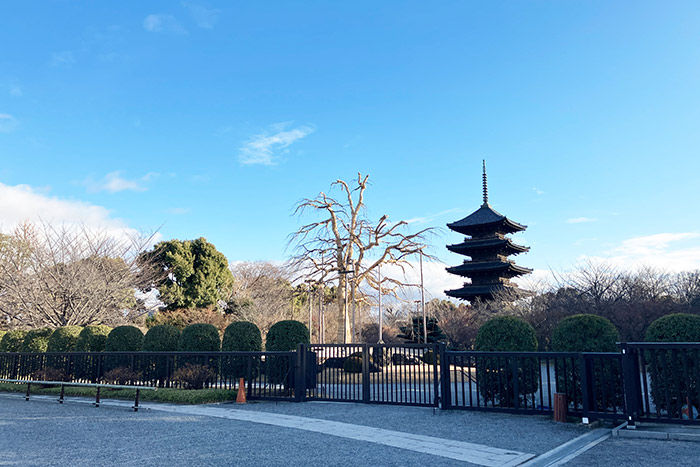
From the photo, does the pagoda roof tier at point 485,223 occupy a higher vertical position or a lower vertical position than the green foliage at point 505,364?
higher

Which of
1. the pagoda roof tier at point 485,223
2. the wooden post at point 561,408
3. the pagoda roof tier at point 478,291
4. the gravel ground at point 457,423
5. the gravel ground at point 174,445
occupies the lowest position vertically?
the gravel ground at point 457,423

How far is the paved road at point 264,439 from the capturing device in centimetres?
687

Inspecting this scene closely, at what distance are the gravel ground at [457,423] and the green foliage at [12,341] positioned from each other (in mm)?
12965

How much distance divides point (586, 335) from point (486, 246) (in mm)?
34166

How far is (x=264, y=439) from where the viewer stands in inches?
326

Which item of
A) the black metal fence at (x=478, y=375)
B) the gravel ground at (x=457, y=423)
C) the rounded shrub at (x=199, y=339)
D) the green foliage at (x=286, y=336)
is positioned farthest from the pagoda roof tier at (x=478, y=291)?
the gravel ground at (x=457, y=423)

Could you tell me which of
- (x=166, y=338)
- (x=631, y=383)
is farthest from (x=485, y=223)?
(x=631, y=383)

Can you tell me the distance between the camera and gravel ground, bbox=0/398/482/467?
22.2 feet

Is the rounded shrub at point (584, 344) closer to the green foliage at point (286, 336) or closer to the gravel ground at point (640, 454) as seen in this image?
the gravel ground at point (640, 454)

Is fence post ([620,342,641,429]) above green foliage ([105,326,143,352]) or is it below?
below

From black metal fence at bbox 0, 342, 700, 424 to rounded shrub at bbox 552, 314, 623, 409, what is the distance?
0.10 ft

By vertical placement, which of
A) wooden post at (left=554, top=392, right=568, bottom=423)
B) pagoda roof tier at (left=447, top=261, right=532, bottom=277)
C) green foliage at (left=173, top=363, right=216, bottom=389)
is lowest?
wooden post at (left=554, top=392, right=568, bottom=423)

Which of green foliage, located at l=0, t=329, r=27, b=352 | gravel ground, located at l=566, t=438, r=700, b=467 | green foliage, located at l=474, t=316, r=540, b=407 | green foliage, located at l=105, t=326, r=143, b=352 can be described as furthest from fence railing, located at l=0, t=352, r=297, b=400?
gravel ground, located at l=566, t=438, r=700, b=467

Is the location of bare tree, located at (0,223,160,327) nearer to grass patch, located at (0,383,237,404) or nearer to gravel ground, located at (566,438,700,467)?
grass patch, located at (0,383,237,404)
